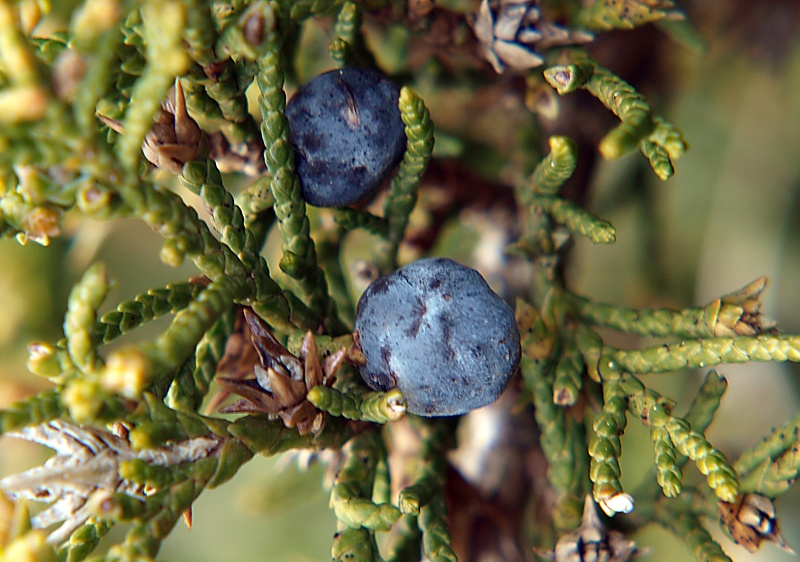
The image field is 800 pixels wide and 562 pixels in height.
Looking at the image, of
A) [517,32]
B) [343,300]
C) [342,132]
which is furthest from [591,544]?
[517,32]

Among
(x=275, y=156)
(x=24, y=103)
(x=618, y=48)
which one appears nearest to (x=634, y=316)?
(x=275, y=156)

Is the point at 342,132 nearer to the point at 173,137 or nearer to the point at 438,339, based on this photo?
the point at 173,137

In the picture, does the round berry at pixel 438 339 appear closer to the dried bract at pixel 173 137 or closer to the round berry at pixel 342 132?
the round berry at pixel 342 132

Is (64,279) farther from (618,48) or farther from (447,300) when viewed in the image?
(618,48)

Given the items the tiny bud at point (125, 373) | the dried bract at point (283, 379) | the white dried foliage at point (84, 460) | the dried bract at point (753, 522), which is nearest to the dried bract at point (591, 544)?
the dried bract at point (753, 522)

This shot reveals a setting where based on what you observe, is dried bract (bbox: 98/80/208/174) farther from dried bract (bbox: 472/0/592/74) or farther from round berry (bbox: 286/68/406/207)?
dried bract (bbox: 472/0/592/74)
